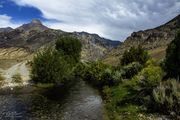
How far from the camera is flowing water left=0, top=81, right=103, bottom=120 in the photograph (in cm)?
5434

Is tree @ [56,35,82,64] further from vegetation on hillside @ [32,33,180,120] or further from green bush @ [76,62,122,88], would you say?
green bush @ [76,62,122,88]

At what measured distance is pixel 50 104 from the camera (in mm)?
65500

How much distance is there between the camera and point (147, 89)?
205 feet

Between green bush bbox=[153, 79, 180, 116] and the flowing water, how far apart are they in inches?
342

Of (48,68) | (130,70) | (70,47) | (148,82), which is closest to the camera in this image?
(148,82)

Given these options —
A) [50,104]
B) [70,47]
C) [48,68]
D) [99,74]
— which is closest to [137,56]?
[99,74]

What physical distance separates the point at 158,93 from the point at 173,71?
52.0ft

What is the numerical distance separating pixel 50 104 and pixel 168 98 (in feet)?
79.4

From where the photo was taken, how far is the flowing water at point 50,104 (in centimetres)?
5434

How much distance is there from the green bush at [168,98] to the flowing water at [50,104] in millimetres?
8694

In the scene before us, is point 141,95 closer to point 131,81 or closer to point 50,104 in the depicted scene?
point 50,104

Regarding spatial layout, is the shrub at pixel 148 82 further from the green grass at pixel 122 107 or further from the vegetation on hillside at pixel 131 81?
the green grass at pixel 122 107

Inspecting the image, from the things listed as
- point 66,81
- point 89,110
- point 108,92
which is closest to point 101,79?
point 66,81

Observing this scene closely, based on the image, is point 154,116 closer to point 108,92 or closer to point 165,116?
point 165,116
